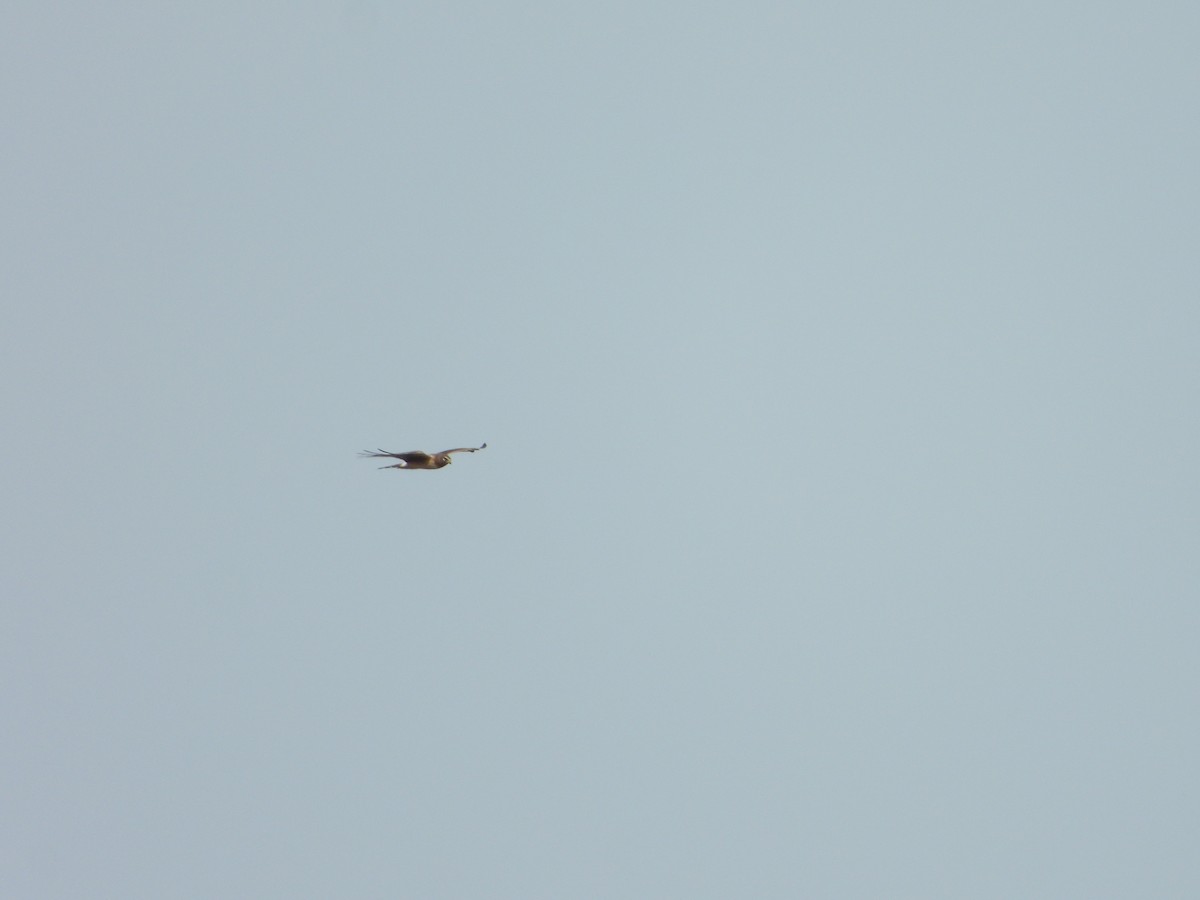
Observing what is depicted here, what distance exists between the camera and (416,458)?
1484 inches
